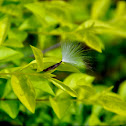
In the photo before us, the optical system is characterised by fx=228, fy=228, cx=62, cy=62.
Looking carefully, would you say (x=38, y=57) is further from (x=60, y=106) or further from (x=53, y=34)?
(x=53, y=34)

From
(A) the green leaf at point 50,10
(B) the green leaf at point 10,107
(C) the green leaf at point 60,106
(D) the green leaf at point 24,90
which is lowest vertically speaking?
(B) the green leaf at point 10,107

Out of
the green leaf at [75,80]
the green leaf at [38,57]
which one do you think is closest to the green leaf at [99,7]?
the green leaf at [75,80]

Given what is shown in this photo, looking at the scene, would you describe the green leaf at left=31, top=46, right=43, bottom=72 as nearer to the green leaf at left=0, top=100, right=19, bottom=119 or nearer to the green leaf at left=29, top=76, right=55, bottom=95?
the green leaf at left=29, top=76, right=55, bottom=95

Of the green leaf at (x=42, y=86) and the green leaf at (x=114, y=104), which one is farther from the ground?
the green leaf at (x=42, y=86)

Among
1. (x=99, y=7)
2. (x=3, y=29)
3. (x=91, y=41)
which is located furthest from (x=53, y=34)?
(x=99, y=7)

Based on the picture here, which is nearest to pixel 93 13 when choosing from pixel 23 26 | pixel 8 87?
pixel 23 26

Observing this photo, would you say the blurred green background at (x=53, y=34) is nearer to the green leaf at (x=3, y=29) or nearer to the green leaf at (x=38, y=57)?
the green leaf at (x=3, y=29)

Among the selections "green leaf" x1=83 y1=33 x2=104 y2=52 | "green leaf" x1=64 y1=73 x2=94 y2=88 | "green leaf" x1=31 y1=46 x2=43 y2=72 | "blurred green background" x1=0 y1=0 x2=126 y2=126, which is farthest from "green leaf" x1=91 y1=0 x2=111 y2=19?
"green leaf" x1=31 y1=46 x2=43 y2=72
